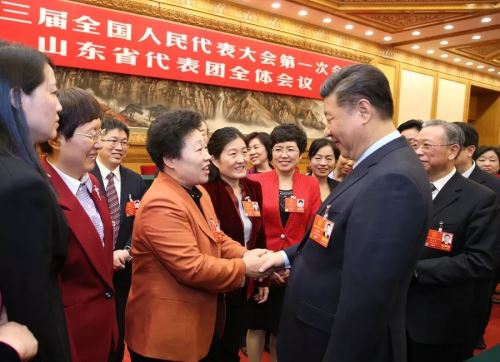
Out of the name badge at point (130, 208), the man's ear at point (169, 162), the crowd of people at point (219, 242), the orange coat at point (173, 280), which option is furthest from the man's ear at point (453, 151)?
the name badge at point (130, 208)

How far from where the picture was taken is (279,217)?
282 centimetres

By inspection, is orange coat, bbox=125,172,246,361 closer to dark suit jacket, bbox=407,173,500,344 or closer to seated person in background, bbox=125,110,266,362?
seated person in background, bbox=125,110,266,362

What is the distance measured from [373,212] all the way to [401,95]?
30.5 feet

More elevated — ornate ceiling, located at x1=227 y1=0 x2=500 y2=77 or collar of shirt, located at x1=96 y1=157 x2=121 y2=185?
ornate ceiling, located at x1=227 y1=0 x2=500 y2=77

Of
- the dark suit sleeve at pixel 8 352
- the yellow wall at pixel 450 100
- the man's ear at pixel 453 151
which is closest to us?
the dark suit sleeve at pixel 8 352

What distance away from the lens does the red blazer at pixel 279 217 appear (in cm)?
280

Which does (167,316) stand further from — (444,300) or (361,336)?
(444,300)

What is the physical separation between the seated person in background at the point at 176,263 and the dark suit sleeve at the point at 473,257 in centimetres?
81

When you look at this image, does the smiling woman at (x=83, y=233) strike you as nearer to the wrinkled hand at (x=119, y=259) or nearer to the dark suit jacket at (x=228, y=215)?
the wrinkled hand at (x=119, y=259)

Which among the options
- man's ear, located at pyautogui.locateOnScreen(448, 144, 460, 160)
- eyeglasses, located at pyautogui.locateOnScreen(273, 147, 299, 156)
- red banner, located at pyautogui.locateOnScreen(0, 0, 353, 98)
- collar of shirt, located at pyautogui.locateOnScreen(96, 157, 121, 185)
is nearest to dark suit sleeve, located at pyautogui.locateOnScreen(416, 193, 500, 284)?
man's ear, located at pyautogui.locateOnScreen(448, 144, 460, 160)

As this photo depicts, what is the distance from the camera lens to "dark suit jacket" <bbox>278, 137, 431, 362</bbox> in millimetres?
1095

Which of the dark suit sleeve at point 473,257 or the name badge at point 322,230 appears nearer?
the name badge at point 322,230

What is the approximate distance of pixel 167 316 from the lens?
1.58m

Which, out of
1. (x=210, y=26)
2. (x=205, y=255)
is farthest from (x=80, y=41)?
(x=205, y=255)
